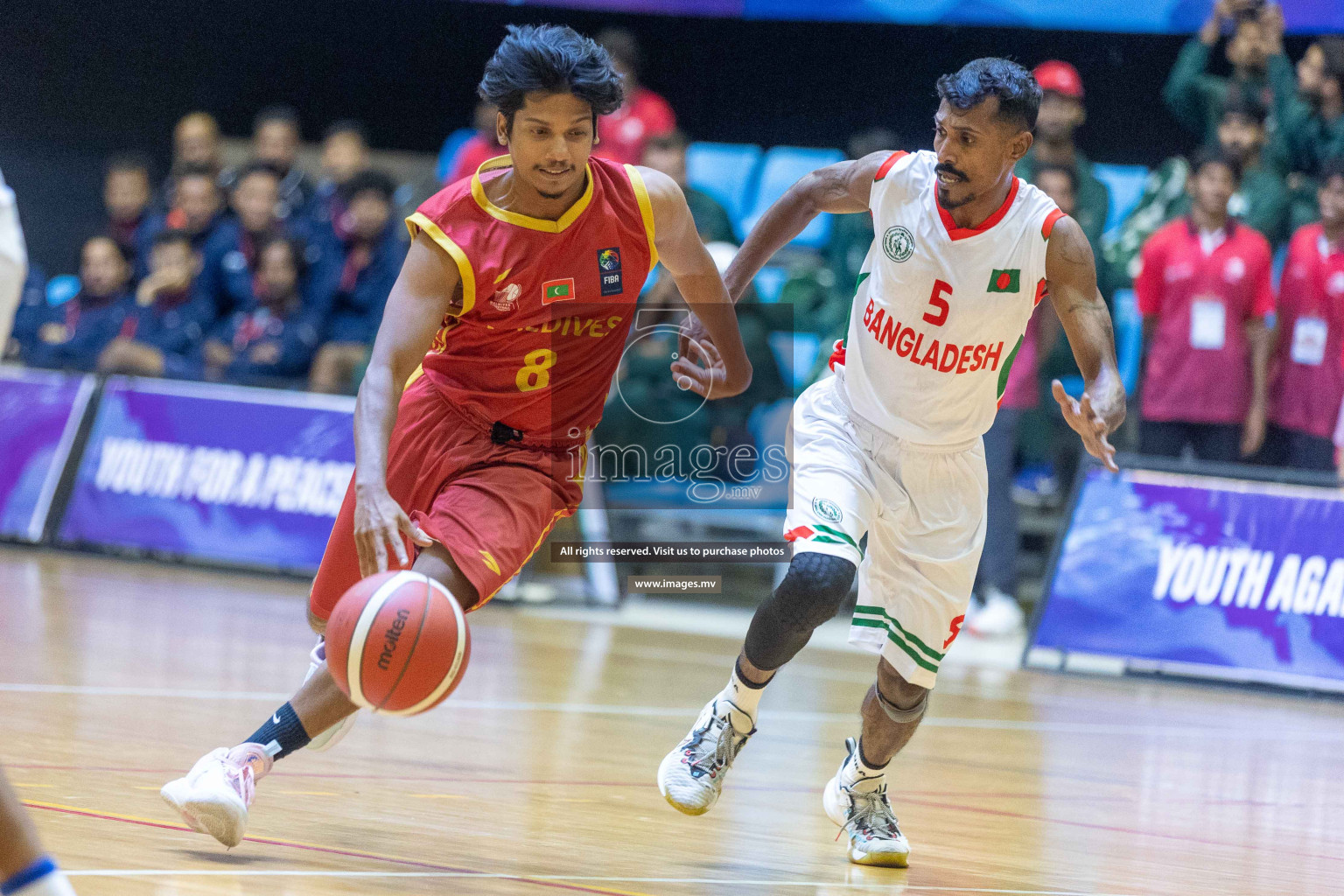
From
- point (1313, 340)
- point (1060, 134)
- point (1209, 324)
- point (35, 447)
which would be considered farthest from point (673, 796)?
point (35, 447)

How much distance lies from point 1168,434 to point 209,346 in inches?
247

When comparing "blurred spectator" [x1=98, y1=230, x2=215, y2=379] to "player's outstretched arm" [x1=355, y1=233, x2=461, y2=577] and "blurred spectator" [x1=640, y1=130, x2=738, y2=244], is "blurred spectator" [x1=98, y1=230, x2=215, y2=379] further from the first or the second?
"player's outstretched arm" [x1=355, y1=233, x2=461, y2=577]

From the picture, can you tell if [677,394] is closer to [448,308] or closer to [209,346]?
[209,346]

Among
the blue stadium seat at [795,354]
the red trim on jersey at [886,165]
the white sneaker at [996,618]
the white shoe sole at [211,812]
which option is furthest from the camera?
the blue stadium seat at [795,354]

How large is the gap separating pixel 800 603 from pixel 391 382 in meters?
1.25

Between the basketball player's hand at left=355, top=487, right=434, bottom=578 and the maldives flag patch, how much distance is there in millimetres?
799

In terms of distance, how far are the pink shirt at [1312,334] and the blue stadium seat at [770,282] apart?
324 cm

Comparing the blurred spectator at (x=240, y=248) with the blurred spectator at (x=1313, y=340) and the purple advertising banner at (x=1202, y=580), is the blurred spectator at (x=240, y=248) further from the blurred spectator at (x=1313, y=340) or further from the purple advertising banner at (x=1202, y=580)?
the blurred spectator at (x=1313, y=340)

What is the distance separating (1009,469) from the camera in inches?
356

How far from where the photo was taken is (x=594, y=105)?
396 centimetres

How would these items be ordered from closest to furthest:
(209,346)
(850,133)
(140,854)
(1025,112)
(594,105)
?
(140,854) → (594,105) → (1025,112) → (209,346) → (850,133)

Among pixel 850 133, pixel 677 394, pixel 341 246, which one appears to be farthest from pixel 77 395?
pixel 850 133

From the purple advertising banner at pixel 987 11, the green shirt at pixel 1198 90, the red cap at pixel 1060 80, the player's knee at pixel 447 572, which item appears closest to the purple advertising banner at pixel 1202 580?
the red cap at pixel 1060 80

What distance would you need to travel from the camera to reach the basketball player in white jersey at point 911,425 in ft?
14.0
